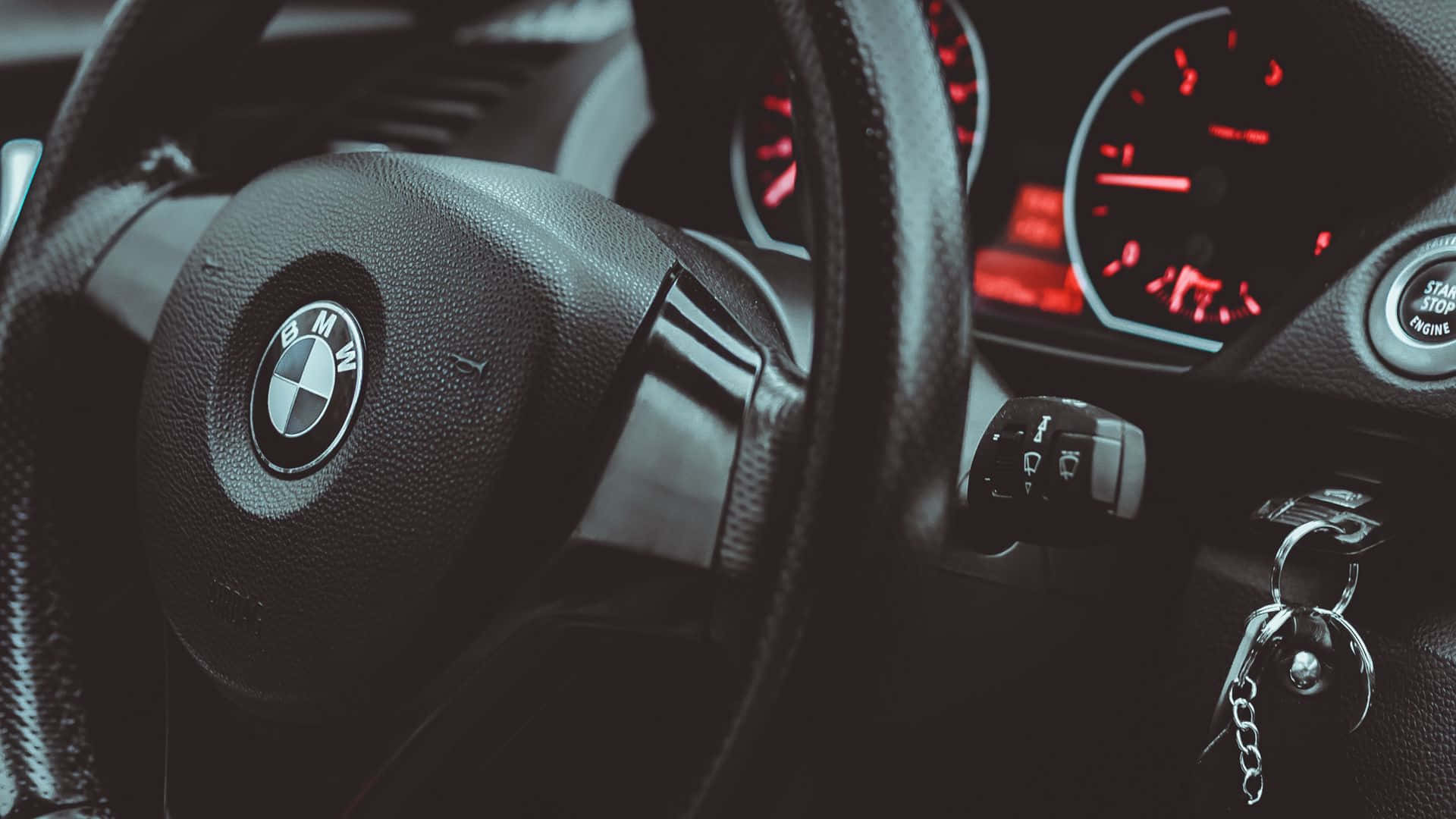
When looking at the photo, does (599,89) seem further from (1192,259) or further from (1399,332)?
(1399,332)

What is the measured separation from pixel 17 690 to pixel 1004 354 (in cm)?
85

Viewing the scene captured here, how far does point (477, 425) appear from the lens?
68 centimetres

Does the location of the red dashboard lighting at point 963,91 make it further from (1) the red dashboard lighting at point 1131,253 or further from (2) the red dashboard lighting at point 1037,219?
(1) the red dashboard lighting at point 1131,253

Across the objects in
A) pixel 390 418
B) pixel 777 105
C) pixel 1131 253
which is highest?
pixel 777 105

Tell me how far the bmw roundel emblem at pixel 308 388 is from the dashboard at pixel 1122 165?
0.45m

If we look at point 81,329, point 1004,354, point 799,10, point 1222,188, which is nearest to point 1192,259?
point 1222,188

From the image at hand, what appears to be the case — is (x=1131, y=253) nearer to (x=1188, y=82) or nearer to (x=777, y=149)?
(x=1188, y=82)

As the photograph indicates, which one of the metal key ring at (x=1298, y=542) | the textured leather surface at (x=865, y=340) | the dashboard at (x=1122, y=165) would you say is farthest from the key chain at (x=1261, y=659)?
the textured leather surface at (x=865, y=340)

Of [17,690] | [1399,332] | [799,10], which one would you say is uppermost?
[799,10]

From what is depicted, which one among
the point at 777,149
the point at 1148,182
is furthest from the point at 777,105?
the point at 1148,182

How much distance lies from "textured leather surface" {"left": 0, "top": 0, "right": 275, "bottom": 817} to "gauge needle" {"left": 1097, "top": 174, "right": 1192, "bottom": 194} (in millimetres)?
827

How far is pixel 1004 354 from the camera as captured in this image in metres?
1.23

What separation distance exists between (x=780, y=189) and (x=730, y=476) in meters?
1.04

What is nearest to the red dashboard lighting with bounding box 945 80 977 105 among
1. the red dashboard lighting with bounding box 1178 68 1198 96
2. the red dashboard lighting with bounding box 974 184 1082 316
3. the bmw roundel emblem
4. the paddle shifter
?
the red dashboard lighting with bounding box 974 184 1082 316
